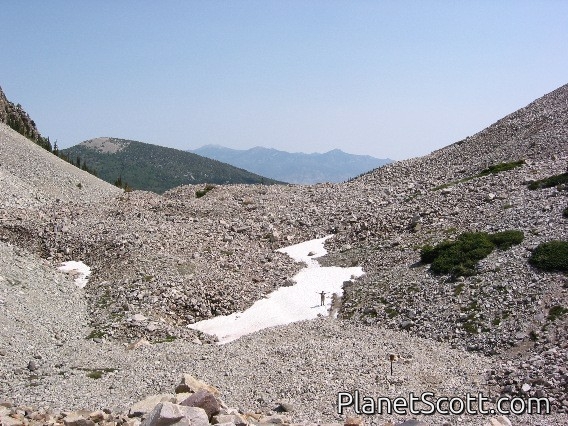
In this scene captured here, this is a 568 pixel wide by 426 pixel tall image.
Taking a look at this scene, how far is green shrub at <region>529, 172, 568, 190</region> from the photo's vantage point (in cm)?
3428

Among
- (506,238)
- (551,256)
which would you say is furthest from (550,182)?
(551,256)

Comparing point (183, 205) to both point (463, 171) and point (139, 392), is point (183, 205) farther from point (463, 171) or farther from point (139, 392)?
point (139, 392)

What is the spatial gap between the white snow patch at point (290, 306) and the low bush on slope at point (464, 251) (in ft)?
14.4

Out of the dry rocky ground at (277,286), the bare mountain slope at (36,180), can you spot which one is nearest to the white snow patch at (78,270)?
the dry rocky ground at (277,286)

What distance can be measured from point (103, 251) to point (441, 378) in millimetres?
21777

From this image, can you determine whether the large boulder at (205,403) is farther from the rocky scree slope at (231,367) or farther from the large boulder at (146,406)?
the rocky scree slope at (231,367)

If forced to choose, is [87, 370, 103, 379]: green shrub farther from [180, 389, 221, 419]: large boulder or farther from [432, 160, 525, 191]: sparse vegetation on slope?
[432, 160, 525, 191]: sparse vegetation on slope

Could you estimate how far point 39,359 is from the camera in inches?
782

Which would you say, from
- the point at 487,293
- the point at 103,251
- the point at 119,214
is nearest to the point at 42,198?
the point at 119,214

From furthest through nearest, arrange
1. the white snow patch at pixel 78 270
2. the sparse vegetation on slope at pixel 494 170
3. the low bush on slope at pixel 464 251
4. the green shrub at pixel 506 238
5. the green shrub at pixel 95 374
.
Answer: the sparse vegetation on slope at pixel 494 170, the white snow patch at pixel 78 270, the green shrub at pixel 506 238, the low bush on slope at pixel 464 251, the green shrub at pixel 95 374

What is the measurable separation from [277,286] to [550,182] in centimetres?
1907

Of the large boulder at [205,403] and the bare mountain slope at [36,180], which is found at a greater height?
the bare mountain slope at [36,180]

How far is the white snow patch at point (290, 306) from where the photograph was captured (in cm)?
2533

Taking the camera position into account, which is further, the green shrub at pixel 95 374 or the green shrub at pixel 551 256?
the green shrub at pixel 551 256
